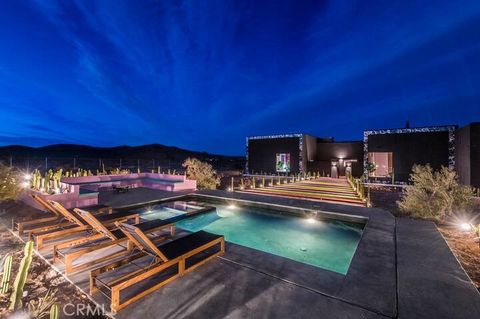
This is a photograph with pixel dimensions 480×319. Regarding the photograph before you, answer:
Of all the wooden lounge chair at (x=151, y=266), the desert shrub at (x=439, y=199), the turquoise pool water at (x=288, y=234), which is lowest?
the turquoise pool water at (x=288, y=234)

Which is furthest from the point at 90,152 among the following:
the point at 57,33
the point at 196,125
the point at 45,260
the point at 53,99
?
the point at 45,260

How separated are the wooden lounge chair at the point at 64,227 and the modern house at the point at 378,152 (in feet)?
50.1

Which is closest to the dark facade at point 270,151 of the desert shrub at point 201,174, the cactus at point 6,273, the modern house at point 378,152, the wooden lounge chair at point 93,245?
the modern house at point 378,152

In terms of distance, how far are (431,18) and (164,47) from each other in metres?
20.0

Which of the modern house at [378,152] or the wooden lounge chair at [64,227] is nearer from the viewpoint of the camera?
the wooden lounge chair at [64,227]

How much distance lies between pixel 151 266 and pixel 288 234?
360 centimetres

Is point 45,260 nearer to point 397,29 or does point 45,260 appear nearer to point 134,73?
point 397,29

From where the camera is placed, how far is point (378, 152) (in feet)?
54.8

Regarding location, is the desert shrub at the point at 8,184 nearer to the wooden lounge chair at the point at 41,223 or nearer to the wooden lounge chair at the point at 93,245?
the wooden lounge chair at the point at 41,223

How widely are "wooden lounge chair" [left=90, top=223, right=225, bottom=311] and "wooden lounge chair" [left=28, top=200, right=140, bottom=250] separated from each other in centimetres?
166

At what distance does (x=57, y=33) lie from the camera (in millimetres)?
15281

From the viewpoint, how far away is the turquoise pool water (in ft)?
14.4

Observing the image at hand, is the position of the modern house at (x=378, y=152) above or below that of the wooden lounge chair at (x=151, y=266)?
above

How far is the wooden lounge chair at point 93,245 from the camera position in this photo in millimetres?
2998
